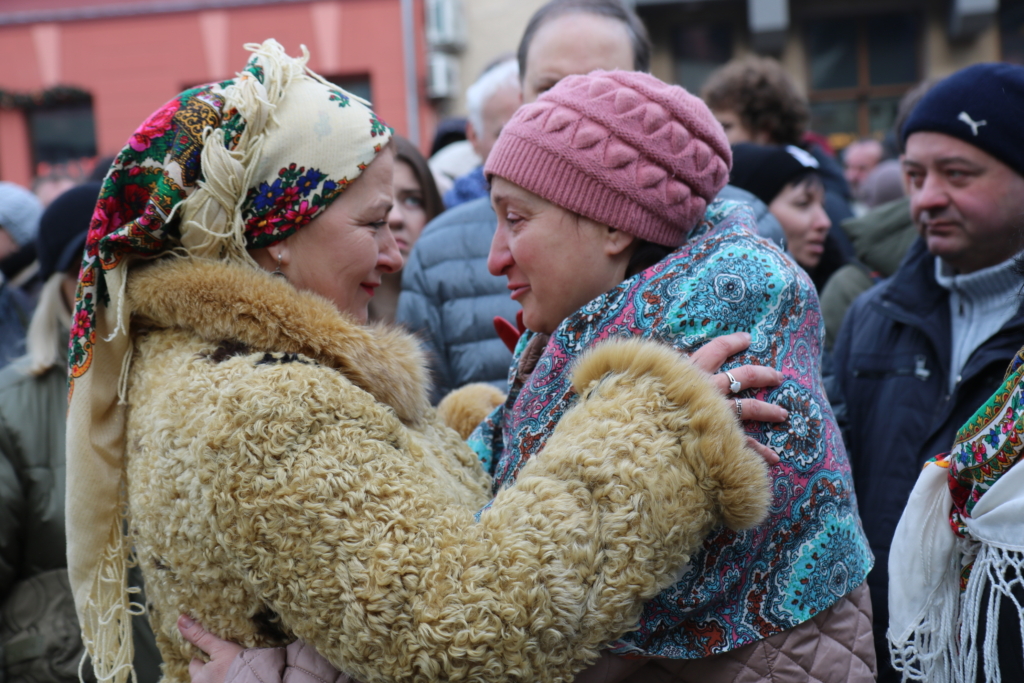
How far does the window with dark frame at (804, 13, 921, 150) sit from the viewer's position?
40.9ft

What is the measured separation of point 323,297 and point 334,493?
0.56 metres

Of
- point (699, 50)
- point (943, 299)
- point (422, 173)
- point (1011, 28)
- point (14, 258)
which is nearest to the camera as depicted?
point (943, 299)

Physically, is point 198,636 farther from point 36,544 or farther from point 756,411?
point 36,544

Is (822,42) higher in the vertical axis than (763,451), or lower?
higher

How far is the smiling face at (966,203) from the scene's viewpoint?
8.11 feet

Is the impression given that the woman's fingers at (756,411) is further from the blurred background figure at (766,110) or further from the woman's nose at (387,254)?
the blurred background figure at (766,110)

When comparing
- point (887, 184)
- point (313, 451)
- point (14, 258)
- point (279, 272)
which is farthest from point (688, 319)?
point (887, 184)

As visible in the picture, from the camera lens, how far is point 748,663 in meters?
1.56

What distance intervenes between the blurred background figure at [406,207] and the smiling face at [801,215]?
145 centimetres

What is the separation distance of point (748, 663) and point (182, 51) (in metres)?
12.8

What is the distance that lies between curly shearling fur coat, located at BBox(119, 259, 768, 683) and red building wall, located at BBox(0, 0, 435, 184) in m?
11.1

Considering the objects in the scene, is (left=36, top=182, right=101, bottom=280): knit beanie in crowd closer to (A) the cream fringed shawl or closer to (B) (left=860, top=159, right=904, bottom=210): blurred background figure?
(A) the cream fringed shawl

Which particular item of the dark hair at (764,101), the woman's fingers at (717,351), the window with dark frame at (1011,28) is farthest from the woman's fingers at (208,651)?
the window with dark frame at (1011,28)

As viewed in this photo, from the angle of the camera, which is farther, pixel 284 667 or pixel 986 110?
pixel 986 110
